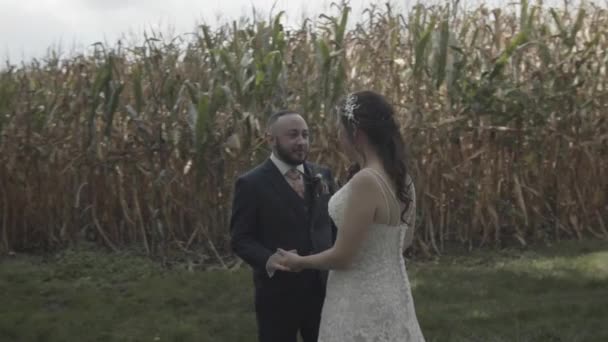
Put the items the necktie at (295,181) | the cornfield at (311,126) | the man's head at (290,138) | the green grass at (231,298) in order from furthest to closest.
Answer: the cornfield at (311,126) → the green grass at (231,298) → the necktie at (295,181) → the man's head at (290,138)

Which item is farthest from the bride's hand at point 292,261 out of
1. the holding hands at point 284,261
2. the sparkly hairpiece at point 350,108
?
the sparkly hairpiece at point 350,108

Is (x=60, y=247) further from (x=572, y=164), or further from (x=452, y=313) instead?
(x=572, y=164)

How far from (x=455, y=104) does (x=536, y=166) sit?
102cm

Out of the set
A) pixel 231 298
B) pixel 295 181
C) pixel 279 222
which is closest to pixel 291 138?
pixel 295 181

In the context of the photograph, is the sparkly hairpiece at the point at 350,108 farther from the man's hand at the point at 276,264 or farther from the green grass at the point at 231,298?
the green grass at the point at 231,298

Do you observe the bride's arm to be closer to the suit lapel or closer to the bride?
the bride

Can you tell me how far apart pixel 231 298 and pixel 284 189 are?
348 cm

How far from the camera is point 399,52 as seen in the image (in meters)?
9.83

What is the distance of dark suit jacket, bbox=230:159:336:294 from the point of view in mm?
4340

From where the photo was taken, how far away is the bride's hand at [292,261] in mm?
3773

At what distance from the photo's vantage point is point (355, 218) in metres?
3.53

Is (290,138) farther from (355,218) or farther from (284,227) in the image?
(355,218)

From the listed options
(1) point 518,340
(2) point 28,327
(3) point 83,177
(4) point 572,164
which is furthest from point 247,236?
(4) point 572,164

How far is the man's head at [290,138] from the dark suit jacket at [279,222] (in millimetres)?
116
